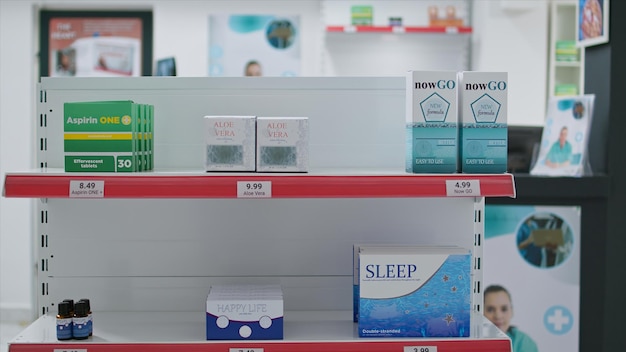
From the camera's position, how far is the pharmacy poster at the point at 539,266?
3631mm

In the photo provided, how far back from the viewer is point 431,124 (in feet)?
7.33

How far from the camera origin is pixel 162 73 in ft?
10.2

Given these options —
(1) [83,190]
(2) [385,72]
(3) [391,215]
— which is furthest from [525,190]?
(2) [385,72]

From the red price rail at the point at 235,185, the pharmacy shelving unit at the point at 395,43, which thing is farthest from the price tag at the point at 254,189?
the pharmacy shelving unit at the point at 395,43

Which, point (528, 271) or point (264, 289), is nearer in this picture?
point (264, 289)

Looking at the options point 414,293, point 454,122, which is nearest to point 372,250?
point 414,293

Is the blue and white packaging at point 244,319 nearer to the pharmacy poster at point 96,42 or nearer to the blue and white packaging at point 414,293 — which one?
the blue and white packaging at point 414,293

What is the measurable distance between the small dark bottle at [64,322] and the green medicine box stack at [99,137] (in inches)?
15.1

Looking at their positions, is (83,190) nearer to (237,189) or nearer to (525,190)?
(237,189)

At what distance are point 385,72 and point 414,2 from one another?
0.58 metres

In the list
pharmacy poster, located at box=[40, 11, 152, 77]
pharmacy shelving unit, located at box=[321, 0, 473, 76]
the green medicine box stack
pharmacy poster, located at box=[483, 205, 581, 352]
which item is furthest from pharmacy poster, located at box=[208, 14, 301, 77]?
the green medicine box stack

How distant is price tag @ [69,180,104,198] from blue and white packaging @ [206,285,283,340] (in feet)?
1.41

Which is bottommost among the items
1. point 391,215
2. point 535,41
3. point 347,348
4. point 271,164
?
point 347,348

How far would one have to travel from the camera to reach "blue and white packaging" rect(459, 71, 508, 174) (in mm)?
2242
